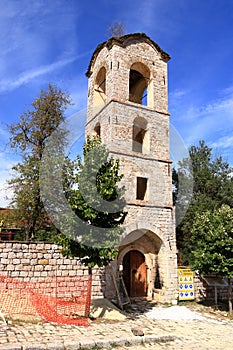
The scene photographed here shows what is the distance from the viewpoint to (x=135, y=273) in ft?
42.2

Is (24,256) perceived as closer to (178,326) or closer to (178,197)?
(178,326)

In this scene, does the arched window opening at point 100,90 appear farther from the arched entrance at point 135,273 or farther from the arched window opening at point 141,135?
the arched entrance at point 135,273

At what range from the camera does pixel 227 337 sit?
25.8ft

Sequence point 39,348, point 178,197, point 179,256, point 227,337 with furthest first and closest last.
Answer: point 178,197, point 179,256, point 227,337, point 39,348

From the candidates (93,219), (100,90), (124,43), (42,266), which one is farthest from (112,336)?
(124,43)

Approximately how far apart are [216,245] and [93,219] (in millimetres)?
5801

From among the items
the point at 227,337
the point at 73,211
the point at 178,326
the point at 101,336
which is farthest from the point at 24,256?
the point at 227,337

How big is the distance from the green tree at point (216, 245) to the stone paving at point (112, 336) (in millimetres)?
2690

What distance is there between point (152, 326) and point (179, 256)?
13326 millimetres

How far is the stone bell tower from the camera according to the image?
12.4 meters

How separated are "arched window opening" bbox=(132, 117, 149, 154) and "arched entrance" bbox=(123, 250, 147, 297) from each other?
5.00m

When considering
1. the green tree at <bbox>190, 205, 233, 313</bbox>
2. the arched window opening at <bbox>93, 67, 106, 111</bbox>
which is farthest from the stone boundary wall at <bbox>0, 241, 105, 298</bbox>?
the arched window opening at <bbox>93, 67, 106, 111</bbox>

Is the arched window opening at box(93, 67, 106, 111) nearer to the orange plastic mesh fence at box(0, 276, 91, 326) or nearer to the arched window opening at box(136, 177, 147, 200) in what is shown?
the arched window opening at box(136, 177, 147, 200)

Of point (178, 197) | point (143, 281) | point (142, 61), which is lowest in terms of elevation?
point (143, 281)
